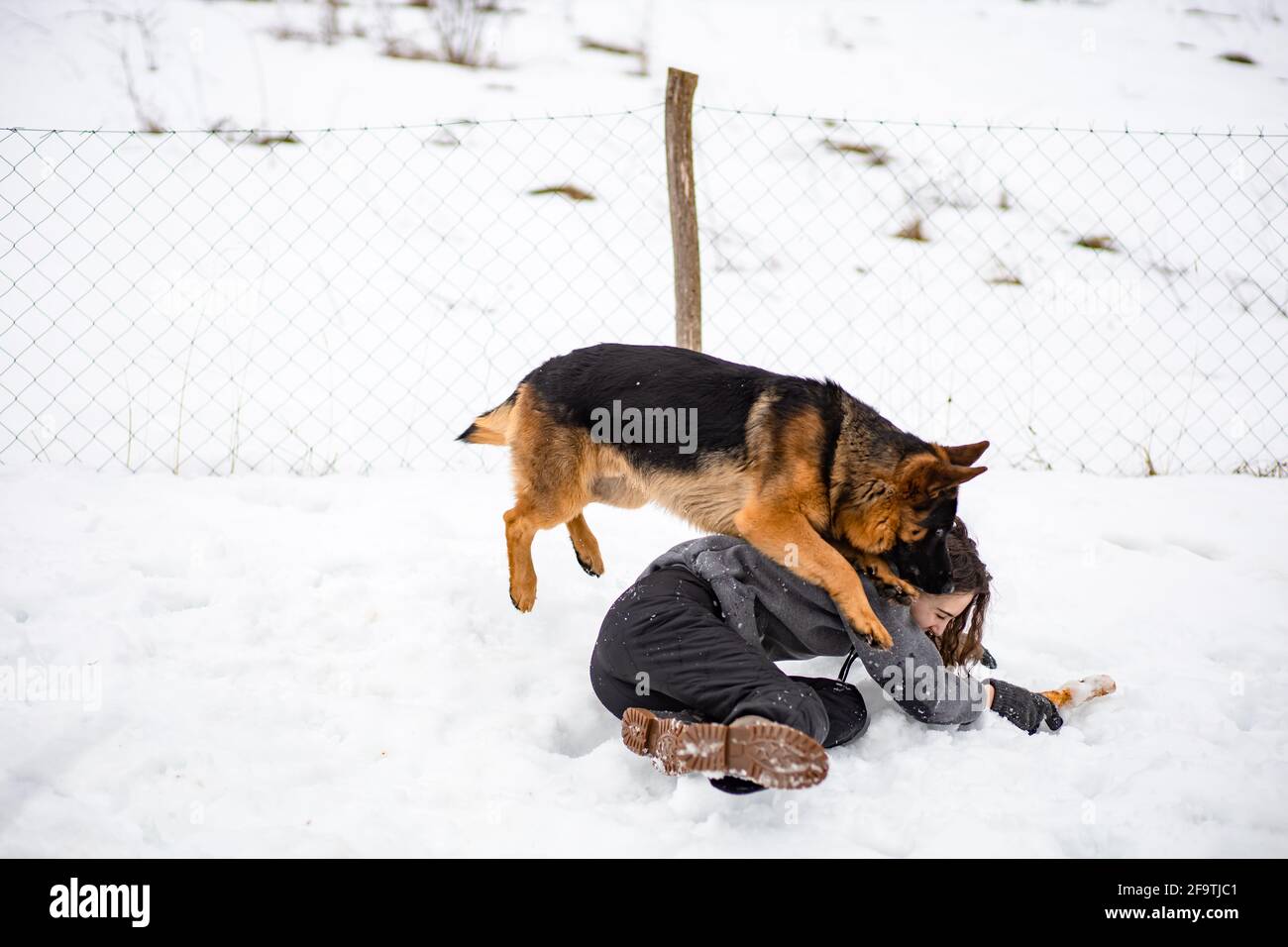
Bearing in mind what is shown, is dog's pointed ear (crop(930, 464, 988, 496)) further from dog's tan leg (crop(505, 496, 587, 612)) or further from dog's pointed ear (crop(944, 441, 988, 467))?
dog's tan leg (crop(505, 496, 587, 612))

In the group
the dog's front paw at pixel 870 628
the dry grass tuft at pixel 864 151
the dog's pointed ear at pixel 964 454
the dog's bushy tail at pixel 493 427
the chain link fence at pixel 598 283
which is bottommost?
the chain link fence at pixel 598 283

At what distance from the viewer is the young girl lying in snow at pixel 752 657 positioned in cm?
245

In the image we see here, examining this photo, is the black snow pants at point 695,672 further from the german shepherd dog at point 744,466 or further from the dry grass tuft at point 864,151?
the dry grass tuft at point 864,151

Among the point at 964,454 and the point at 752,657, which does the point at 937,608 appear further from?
the point at 752,657

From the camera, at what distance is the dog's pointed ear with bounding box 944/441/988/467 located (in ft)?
10.2

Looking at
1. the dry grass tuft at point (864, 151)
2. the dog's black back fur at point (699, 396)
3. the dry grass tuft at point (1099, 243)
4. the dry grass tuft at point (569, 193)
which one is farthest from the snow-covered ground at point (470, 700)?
the dry grass tuft at point (864, 151)

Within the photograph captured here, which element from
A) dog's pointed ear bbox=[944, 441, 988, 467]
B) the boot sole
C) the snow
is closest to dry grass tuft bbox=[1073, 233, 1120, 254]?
the snow

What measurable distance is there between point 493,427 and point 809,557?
156 centimetres

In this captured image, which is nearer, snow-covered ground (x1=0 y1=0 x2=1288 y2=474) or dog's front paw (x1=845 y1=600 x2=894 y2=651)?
dog's front paw (x1=845 y1=600 x2=894 y2=651)

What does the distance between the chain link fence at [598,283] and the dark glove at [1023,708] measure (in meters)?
3.18

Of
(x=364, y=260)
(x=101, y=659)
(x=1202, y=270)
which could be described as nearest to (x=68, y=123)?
(x=364, y=260)

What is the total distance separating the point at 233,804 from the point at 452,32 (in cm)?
1135

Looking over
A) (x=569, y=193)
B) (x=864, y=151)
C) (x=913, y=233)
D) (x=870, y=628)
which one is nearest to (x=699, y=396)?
(x=870, y=628)

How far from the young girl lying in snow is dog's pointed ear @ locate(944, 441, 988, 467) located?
9.8 inches
